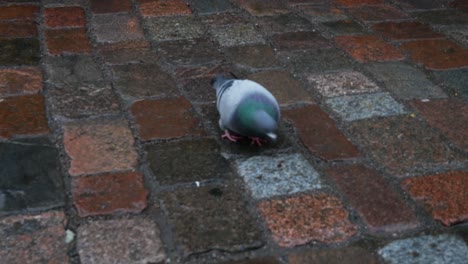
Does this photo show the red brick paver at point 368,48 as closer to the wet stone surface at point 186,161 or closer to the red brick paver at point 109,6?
the wet stone surface at point 186,161

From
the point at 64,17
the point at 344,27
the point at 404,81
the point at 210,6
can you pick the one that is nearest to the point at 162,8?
the point at 210,6

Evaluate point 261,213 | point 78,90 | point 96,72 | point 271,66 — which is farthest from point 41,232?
point 271,66

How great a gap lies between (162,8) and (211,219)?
2.38 m

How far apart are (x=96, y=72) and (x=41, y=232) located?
1383 millimetres

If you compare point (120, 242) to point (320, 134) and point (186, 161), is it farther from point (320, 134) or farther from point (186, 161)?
point (320, 134)

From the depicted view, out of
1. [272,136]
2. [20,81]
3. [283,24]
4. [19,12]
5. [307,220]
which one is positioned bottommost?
[19,12]

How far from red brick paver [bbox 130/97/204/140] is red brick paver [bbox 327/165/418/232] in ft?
2.35

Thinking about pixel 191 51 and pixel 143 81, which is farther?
pixel 191 51

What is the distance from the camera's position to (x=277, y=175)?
103 inches

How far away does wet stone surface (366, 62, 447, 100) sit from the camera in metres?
3.32

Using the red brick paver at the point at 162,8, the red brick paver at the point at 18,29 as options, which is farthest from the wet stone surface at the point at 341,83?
the red brick paver at the point at 18,29

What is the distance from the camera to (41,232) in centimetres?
229

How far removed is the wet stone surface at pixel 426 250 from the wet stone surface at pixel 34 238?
113cm

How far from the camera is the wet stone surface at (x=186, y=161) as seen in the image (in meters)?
2.61
